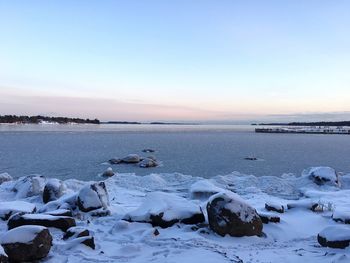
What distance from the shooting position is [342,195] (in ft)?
53.5

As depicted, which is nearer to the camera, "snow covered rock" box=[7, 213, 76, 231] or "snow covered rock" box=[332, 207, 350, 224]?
"snow covered rock" box=[7, 213, 76, 231]

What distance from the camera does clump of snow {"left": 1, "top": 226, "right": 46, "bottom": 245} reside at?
7.60 metres

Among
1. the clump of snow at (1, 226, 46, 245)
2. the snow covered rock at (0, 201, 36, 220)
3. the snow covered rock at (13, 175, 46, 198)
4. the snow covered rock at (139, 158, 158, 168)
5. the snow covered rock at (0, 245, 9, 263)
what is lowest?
the snow covered rock at (139, 158, 158, 168)

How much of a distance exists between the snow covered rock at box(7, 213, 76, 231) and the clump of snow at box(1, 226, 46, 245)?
5.01 feet

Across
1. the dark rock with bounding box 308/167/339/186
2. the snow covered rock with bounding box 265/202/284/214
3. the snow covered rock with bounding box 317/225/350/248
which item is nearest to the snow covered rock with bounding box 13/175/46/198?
the snow covered rock with bounding box 265/202/284/214

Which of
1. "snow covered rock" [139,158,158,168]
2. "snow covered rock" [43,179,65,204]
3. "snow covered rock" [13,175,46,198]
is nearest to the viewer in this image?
"snow covered rock" [43,179,65,204]

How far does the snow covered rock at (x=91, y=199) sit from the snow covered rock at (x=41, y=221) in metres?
2.07

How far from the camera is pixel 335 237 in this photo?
8.53 m

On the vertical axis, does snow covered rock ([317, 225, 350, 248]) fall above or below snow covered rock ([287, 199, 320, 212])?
above

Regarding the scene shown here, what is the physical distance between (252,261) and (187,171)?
61.3 feet

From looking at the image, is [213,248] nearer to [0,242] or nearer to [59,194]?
[0,242]

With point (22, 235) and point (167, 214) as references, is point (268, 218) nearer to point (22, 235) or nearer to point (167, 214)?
point (167, 214)

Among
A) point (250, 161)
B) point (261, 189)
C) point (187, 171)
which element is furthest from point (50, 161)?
point (261, 189)

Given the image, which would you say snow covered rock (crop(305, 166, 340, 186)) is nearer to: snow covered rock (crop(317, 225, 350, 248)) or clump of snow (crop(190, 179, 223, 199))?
clump of snow (crop(190, 179, 223, 199))
